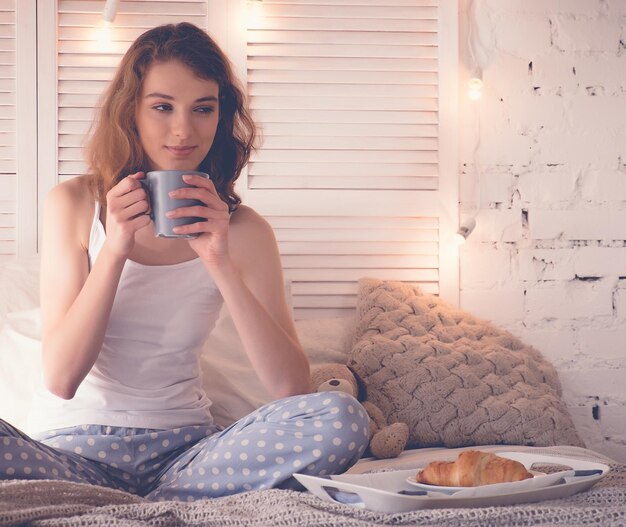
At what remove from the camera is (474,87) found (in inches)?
90.7

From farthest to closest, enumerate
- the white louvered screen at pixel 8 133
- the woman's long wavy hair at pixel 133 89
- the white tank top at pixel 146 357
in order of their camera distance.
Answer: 1. the white louvered screen at pixel 8 133
2. the woman's long wavy hair at pixel 133 89
3. the white tank top at pixel 146 357

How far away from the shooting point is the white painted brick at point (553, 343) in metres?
2.37

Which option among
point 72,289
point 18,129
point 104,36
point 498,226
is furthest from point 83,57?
point 498,226

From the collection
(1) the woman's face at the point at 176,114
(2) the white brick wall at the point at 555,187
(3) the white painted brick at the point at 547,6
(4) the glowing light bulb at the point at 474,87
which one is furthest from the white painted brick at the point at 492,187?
(1) the woman's face at the point at 176,114

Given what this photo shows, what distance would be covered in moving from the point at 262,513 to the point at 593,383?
1490 millimetres

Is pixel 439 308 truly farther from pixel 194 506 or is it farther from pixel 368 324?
pixel 194 506

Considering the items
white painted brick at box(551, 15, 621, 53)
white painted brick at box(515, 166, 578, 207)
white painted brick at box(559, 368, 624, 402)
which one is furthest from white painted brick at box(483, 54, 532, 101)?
white painted brick at box(559, 368, 624, 402)

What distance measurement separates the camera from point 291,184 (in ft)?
7.61

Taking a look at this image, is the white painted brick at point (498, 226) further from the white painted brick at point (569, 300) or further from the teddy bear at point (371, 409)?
the teddy bear at point (371, 409)

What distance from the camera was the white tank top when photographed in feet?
4.91

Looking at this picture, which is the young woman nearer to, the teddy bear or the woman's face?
the woman's face

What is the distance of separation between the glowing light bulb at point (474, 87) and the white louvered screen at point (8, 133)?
1170mm

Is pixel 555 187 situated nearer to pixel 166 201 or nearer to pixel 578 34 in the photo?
pixel 578 34

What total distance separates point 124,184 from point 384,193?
1.11 m
